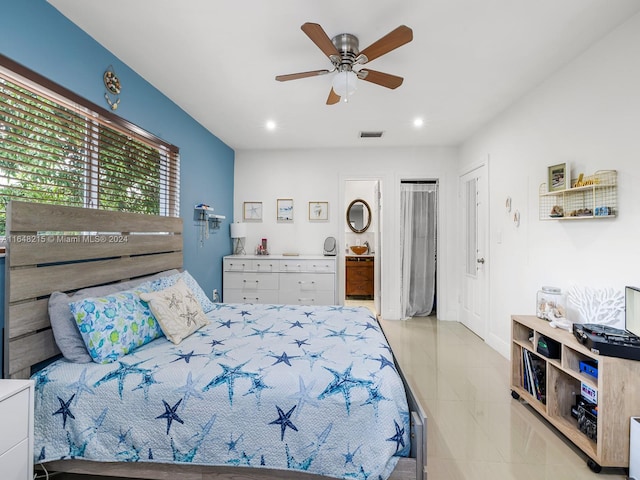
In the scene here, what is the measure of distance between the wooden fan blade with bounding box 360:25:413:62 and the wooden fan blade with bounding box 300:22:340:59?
0.21 metres

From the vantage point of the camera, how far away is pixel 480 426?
2143mm

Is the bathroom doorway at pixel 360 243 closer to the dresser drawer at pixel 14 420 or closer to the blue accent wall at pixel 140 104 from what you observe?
the blue accent wall at pixel 140 104

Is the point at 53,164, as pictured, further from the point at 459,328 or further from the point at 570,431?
the point at 459,328

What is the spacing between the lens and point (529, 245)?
9.52 ft

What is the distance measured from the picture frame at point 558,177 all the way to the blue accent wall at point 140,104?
3121 mm

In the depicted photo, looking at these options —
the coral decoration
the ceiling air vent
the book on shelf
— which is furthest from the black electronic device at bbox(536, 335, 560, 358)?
the ceiling air vent

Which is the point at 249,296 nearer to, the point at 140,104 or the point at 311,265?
the point at 311,265

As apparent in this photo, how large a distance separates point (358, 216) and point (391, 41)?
4.74 m

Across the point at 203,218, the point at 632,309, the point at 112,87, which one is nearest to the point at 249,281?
the point at 203,218

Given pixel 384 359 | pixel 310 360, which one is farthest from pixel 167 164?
pixel 384 359

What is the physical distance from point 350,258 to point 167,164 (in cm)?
388

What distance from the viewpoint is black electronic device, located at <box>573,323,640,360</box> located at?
5.54ft

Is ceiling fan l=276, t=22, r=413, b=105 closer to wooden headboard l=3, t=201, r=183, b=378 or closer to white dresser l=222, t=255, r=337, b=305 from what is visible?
wooden headboard l=3, t=201, r=183, b=378

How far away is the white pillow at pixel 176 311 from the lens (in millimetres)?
1977
